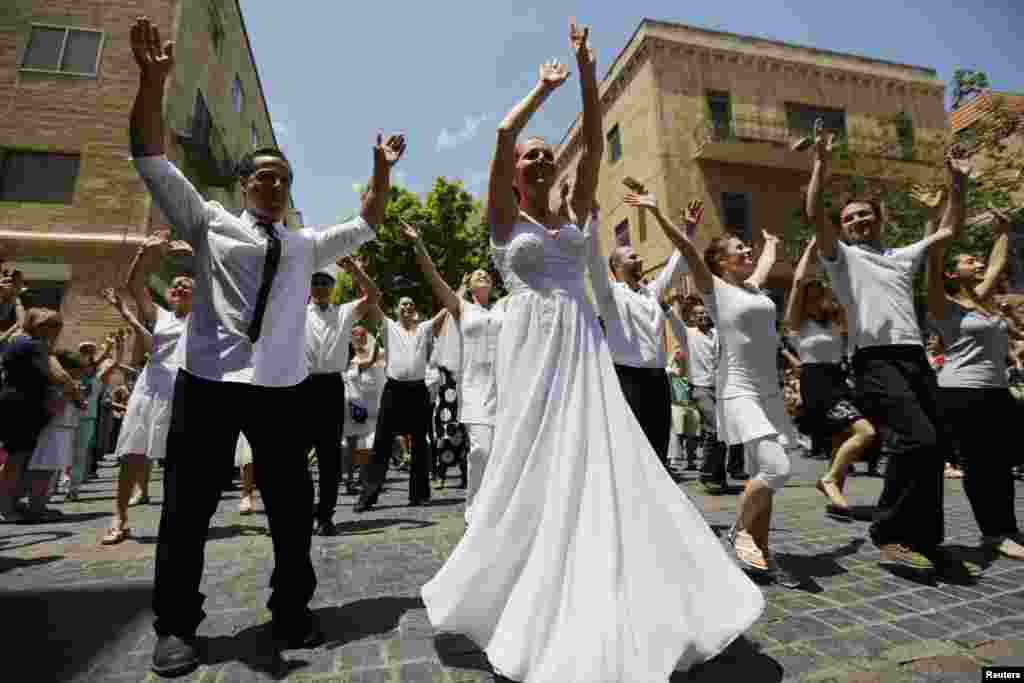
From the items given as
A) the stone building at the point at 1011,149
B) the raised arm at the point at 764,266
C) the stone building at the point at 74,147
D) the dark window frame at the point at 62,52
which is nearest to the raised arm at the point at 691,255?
the raised arm at the point at 764,266

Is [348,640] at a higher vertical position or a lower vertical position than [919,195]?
lower

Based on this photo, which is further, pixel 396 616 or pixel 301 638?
pixel 396 616

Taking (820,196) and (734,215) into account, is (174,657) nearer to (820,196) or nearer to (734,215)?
(820,196)

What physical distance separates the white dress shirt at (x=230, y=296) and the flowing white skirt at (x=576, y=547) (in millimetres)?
1027

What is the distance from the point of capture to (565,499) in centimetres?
208

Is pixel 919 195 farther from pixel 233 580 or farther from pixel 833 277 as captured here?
pixel 233 580

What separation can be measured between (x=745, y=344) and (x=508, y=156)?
1957 millimetres

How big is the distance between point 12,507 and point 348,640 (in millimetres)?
5828

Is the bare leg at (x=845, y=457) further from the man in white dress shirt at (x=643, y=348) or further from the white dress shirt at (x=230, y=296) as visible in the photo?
the white dress shirt at (x=230, y=296)

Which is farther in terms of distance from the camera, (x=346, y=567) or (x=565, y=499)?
(x=346, y=567)

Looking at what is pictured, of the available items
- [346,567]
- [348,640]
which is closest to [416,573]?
[346,567]

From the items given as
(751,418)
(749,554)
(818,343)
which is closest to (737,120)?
(818,343)

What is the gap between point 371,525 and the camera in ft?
16.4

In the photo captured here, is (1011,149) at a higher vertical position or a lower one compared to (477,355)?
higher
